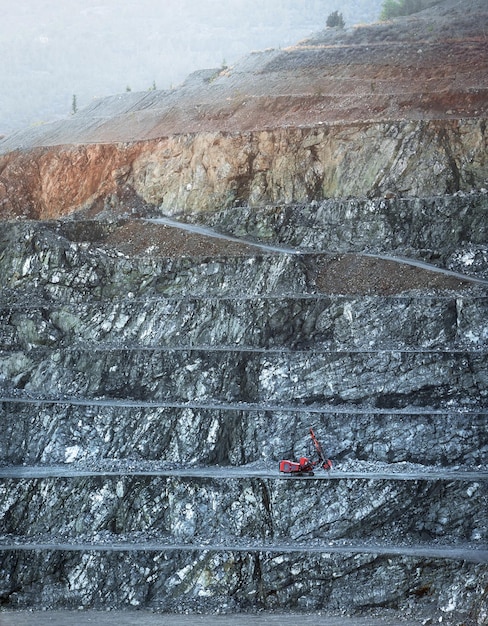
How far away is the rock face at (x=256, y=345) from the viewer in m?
22.1

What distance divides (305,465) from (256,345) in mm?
6079

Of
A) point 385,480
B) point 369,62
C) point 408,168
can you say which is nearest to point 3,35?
point 369,62

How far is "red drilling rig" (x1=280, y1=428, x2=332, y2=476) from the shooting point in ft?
77.8

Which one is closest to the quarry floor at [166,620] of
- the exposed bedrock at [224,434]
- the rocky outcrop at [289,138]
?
the exposed bedrock at [224,434]

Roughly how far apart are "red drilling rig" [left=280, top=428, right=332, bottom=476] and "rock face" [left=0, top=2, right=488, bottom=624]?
28 centimetres

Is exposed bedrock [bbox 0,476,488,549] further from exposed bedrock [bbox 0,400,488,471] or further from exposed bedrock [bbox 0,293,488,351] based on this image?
exposed bedrock [bbox 0,293,488,351]

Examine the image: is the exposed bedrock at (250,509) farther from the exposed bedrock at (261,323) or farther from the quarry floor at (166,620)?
the exposed bedrock at (261,323)

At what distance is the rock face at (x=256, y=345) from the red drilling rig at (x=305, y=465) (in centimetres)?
28

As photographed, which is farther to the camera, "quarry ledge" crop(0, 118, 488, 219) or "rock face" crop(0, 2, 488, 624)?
"quarry ledge" crop(0, 118, 488, 219)

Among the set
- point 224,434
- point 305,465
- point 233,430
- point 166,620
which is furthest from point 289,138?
point 166,620

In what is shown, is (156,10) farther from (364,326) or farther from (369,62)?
(364,326)

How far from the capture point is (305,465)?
77.8ft

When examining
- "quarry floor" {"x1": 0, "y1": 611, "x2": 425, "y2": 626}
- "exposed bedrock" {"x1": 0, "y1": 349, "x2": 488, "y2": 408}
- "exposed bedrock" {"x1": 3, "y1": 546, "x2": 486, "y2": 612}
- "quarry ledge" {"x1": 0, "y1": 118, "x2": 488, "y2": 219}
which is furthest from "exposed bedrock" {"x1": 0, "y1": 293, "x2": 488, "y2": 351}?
"quarry floor" {"x1": 0, "y1": 611, "x2": 425, "y2": 626}

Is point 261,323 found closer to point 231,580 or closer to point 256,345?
point 256,345
